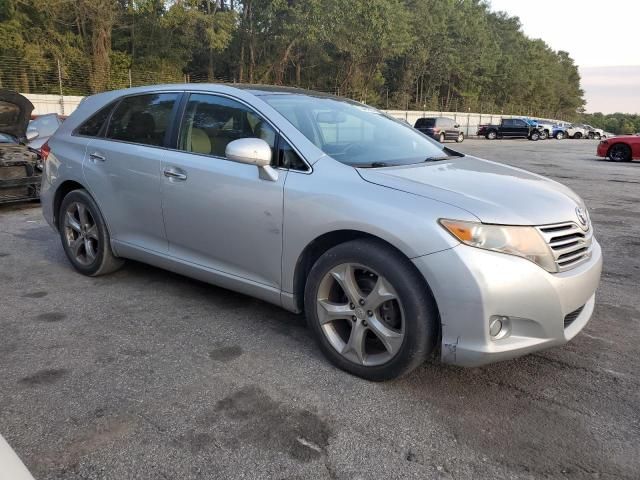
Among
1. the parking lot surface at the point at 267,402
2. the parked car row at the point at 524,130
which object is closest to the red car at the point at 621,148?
the parking lot surface at the point at 267,402

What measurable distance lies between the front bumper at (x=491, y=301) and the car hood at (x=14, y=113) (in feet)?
25.4

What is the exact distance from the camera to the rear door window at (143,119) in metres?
4.00

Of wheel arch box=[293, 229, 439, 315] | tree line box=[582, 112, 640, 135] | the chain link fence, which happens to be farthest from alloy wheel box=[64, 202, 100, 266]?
tree line box=[582, 112, 640, 135]

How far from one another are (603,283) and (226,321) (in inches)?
128

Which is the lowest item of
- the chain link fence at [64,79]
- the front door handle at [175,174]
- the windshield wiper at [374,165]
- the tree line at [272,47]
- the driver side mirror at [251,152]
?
the front door handle at [175,174]

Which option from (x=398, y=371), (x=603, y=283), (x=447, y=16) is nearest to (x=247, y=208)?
(x=398, y=371)

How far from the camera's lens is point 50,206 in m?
4.88

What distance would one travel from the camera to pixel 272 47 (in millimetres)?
42125

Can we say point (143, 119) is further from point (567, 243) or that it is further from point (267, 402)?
point (567, 243)

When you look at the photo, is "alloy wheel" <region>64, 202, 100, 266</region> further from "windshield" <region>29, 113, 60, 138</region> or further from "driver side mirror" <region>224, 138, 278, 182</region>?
"windshield" <region>29, 113, 60, 138</region>

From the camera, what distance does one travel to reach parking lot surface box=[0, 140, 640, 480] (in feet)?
7.45

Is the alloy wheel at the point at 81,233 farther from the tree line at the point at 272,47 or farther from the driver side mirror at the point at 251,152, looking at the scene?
the tree line at the point at 272,47

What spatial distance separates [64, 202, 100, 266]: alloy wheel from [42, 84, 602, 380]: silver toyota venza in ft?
0.22

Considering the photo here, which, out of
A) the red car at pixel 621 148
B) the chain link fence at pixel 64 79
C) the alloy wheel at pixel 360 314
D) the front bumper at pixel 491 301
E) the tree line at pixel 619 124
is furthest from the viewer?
the tree line at pixel 619 124
